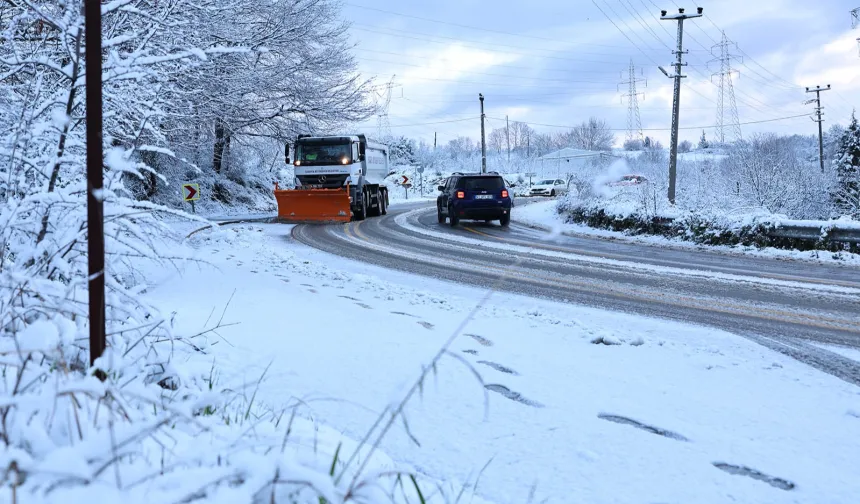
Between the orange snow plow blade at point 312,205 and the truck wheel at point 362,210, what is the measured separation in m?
1.23

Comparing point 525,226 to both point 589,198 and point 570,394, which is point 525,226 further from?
A: point 570,394

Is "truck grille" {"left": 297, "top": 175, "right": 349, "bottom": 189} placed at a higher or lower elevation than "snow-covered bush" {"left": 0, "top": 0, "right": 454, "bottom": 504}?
higher

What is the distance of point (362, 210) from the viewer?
2489cm

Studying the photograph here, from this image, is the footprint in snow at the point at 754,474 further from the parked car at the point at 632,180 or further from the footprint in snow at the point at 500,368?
the parked car at the point at 632,180

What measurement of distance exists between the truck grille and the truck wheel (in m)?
1.23

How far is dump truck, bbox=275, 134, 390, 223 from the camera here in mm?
23239

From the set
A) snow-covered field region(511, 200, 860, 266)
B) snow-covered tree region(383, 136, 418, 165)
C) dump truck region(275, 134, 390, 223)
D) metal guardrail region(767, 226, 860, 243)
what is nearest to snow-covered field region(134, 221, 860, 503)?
snow-covered field region(511, 200, 860, 266)

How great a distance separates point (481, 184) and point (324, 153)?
21.3 ft

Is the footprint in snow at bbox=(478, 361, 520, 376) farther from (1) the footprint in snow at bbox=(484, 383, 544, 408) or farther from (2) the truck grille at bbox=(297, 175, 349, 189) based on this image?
(2) the truck grille at bbox=(297, 175, 349, 189)

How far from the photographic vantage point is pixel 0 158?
4.30 meters

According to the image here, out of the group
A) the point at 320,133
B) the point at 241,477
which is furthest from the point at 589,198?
the point at 241,477

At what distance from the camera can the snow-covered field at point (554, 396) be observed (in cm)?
302

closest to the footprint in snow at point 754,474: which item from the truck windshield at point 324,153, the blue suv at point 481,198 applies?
the blue suv at point 481,198

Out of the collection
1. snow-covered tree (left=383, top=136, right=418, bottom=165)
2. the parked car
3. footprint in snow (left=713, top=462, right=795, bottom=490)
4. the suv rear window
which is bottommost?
footprint in snow (left=713, top=462, right=795, bottom=490)
